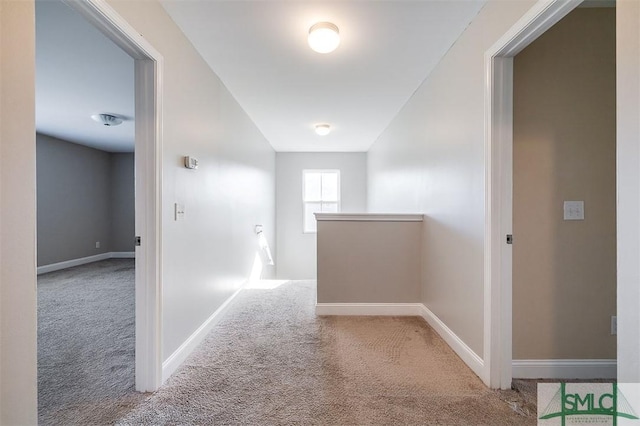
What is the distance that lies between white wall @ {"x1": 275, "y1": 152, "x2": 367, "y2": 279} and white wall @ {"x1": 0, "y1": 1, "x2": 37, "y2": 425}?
17.9ft

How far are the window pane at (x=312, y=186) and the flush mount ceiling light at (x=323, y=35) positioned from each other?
4540 millimetres

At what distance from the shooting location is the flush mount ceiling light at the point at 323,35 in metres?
1.88

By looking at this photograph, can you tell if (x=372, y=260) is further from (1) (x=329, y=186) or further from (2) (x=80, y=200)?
(2) (x=80, y=200)

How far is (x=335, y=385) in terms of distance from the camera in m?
1.71

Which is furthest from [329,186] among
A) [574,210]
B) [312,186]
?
[574,210]

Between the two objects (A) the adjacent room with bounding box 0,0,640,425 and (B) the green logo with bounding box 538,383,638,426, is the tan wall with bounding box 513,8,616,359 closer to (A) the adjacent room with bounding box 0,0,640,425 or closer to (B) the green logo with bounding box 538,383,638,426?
(A) the adjacent room with bounding box 0,0,640,425

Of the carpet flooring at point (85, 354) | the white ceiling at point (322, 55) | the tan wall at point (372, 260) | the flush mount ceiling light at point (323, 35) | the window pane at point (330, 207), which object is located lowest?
the carpet flooring at point (85, 354)

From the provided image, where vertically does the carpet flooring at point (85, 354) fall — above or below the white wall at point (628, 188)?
below

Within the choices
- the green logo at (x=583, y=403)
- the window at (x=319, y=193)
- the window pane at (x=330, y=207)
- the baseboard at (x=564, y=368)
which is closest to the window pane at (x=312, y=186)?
the window at (x=319, y=193)

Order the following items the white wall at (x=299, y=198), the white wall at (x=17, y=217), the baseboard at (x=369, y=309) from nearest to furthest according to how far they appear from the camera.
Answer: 1. the white wall at (x=17, y=217)
2. the baseboard at (x=369, y=309)
3. the white wall at (x=299, y=198)

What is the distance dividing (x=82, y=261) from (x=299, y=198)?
4.89m

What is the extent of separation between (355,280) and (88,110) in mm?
4343

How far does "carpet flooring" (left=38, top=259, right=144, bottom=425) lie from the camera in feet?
5.06

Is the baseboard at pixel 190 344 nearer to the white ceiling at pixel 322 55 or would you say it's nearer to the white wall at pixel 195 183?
the white wall at pixel 195 183
